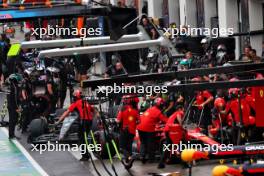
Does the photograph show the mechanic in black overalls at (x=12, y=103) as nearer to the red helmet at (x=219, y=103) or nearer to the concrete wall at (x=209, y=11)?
the red helmet at (x=219, y=103)

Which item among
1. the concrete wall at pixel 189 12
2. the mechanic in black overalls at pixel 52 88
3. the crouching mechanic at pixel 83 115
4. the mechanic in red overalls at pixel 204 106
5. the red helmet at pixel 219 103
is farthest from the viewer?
the concrete wall at pixel 189 12

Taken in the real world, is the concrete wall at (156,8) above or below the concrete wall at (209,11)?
above

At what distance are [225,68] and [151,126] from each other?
9.29 m

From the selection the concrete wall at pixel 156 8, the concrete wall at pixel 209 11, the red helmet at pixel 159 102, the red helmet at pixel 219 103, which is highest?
the concrete wall at pixel 156 8

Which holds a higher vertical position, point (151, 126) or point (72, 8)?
point (72, 8)

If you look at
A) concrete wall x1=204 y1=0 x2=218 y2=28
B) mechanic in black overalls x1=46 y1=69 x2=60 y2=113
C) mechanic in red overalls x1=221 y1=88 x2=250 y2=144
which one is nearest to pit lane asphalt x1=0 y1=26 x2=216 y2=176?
mechanic in red overalls x1=221 y1=88 x2=250 y2=144

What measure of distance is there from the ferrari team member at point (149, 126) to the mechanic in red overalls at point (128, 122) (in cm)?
42

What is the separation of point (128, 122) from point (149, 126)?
1009mm

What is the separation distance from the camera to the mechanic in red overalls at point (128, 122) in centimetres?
1834

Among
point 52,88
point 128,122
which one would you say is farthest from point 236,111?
point 52,88

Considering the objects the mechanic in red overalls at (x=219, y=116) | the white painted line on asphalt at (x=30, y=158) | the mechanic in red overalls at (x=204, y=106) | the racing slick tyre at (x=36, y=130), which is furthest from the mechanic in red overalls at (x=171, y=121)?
the racing slick tyre at (x=36, y=130)

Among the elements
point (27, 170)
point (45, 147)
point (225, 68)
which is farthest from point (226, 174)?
point (45, 147)

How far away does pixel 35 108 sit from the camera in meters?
23.8

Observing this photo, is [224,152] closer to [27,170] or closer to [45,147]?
[27,170]
